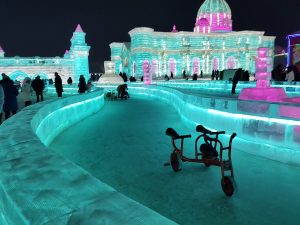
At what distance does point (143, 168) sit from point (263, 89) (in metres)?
8.65

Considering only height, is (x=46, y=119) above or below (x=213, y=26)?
below

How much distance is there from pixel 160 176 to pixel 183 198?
1154mm

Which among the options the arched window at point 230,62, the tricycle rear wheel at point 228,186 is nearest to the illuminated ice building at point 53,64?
the arched window at point 230,62

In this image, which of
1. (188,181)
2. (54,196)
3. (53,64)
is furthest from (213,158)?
(53,64)

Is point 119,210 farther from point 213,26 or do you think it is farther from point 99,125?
point 213,26

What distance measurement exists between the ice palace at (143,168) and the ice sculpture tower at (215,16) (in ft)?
224

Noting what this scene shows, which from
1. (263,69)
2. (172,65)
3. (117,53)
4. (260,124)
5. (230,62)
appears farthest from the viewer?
(117,53)

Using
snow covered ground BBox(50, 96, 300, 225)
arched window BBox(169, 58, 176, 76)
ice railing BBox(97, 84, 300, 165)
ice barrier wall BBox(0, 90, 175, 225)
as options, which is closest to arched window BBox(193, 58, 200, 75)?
arched window BBox(169, 58, 176, 76)

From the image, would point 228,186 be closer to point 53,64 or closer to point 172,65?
point 172,65

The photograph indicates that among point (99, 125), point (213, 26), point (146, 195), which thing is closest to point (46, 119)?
point (99, 125)

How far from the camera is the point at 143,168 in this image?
6090mm

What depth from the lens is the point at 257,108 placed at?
7.09 meters

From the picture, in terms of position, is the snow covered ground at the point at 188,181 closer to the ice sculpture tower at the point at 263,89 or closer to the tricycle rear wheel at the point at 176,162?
the tricycle rear wheel at the point at 176,162

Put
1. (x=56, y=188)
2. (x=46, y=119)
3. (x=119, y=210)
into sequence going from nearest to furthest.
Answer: (x=119, y=210) → (x=56, y=188) → (x=46, y=119)
